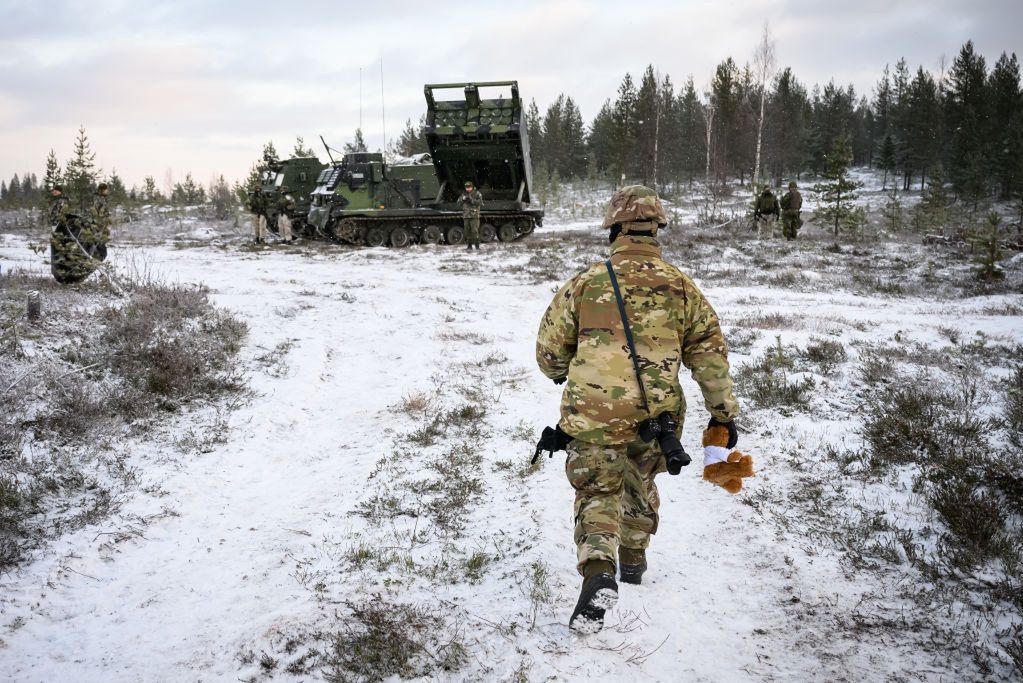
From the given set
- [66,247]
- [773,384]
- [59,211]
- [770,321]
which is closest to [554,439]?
[773,384]

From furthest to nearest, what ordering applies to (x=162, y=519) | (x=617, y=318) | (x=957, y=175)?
1. (x=957, y=175)
2. (x=162, y=519)
3. (x=617, y=318)

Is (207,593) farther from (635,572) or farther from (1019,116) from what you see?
(1019,116)

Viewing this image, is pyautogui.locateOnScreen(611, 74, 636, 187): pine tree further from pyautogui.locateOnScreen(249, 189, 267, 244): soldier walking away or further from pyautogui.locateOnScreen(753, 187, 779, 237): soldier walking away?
pyautogui.locateOnScreen(249, 189, 267, 244): soldier walking away

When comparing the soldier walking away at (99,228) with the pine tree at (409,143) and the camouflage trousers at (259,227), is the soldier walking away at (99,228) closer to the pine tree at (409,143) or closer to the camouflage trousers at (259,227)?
the camouflage trousers at (259,227)

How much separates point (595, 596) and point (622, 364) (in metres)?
1.04

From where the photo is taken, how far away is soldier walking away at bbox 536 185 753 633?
291 centimetres

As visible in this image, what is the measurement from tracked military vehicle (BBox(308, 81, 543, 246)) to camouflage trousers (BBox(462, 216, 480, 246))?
120 cm

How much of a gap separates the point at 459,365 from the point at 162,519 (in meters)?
3.97

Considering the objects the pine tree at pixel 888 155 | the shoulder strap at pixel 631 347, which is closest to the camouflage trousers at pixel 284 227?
the shoulder strap at pixel 631 347

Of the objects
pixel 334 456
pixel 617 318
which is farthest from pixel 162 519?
pixel 617 318

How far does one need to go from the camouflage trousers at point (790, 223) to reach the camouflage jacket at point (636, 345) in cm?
1900

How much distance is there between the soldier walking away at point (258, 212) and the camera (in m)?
20.3

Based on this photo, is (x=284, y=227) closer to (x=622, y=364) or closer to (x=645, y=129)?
(x=622, y=364)

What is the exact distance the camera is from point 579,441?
119 inches
